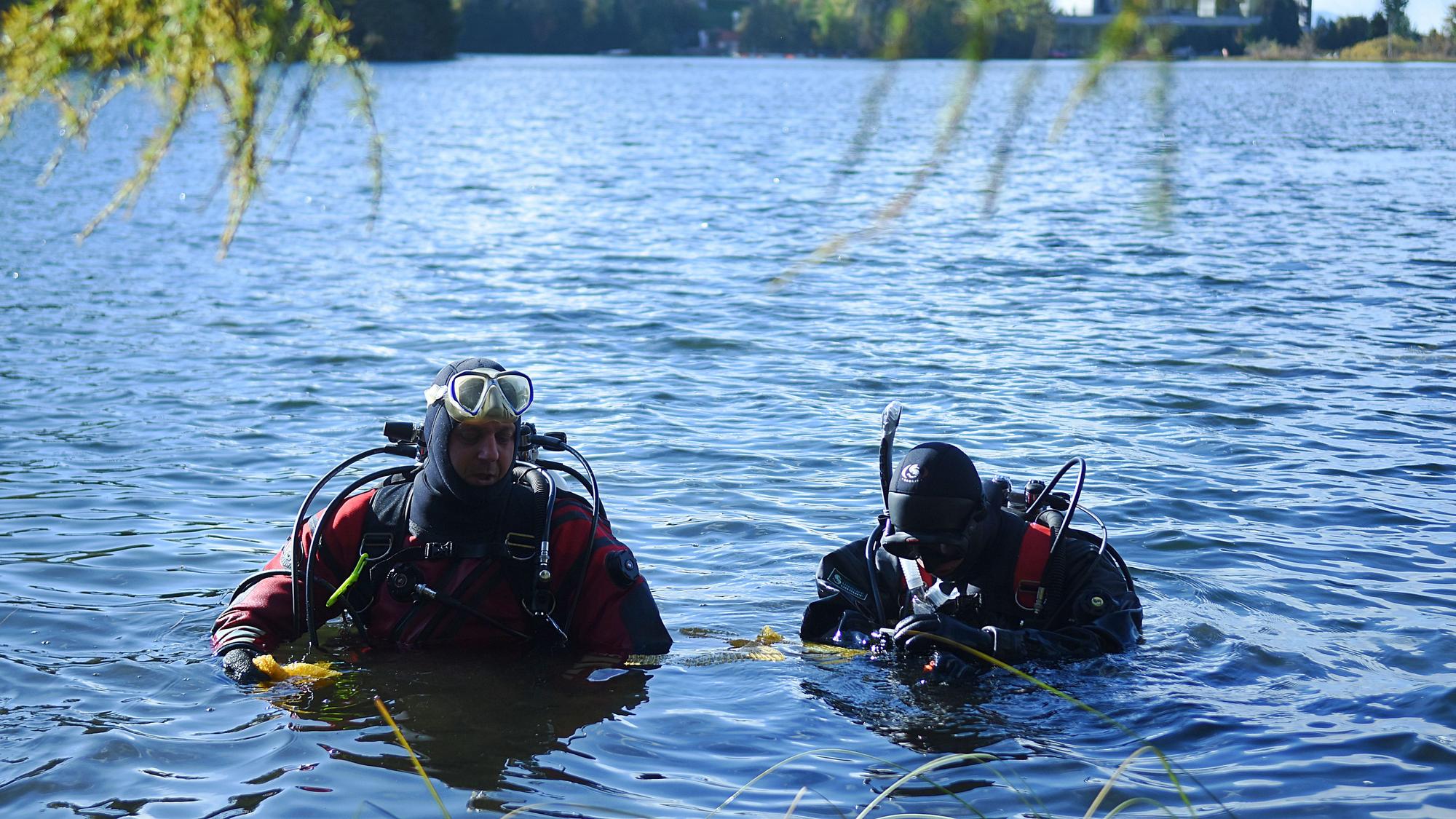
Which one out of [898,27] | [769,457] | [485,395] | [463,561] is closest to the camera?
[898,27]

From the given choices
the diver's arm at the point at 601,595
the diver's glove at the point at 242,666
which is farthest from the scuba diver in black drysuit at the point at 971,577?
the diver's glove at the point at 242,666

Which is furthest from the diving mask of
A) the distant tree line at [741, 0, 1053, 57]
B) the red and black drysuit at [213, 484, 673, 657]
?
the distant tree line at [741, 0, 1053, 57]

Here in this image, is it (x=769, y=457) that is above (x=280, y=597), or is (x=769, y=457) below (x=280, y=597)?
below

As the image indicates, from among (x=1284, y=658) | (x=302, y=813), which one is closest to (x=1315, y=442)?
(x=1284, y=658)

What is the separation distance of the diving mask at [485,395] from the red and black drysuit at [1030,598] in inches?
51.0

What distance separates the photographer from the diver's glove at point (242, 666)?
404cm

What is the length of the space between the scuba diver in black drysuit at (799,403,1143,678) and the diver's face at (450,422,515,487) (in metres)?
1.22

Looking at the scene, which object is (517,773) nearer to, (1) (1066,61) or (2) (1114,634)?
(2) (1114,634)

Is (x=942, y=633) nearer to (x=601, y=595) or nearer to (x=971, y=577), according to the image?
(x=971, y=577)

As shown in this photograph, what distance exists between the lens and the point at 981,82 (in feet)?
4.71

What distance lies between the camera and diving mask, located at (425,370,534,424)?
13.2ft

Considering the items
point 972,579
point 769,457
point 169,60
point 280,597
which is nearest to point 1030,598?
point 972,579

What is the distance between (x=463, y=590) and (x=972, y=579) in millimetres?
1624

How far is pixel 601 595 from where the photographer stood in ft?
14.0
